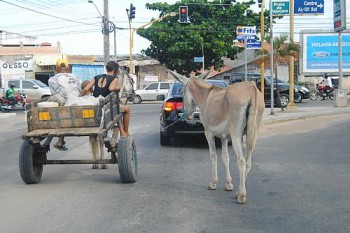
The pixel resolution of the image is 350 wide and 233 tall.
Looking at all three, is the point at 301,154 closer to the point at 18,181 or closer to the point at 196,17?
the point at 18,181

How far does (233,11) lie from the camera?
140ft

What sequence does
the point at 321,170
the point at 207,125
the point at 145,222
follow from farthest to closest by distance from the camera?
the point at 321,170 < the point at 207,125 < the point at 145,222

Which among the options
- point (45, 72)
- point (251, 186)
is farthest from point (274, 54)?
point (45, 72)

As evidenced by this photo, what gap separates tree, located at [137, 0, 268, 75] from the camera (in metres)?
41.6

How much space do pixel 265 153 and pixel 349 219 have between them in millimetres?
5485

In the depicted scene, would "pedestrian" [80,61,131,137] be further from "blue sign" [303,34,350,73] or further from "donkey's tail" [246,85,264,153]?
"blue sign" [303,34,350,73]

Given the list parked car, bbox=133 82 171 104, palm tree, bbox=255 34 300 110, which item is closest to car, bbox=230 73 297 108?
palm tree, bbox=255 34 300 110

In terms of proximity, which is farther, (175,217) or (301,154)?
(301,154)

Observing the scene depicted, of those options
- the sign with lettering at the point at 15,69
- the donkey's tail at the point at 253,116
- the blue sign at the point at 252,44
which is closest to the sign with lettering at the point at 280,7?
the blue sign at the point at 252,44

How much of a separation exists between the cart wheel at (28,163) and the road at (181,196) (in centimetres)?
14

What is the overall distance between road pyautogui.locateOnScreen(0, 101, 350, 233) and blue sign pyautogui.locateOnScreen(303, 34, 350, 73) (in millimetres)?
28151

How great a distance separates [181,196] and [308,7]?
16984 millimetres

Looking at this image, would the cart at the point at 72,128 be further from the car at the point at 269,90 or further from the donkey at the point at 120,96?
the car at the point at 269,90

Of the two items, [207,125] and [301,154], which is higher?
[207,125]
